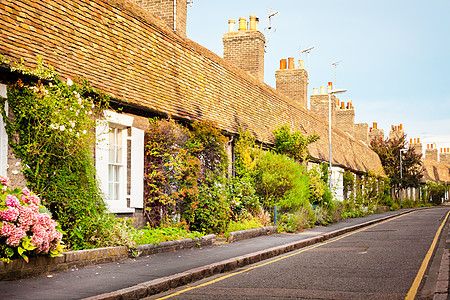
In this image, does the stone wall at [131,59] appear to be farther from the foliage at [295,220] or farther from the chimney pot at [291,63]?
the chimney pot at [291,63]

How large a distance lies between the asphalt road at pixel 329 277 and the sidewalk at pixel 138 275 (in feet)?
0.84

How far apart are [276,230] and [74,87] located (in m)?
9.37

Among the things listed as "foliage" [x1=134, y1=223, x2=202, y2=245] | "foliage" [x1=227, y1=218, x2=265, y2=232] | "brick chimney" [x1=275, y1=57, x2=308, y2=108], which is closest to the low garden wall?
"foliage" [x1=134, y1=223, x2=202, y2=245]

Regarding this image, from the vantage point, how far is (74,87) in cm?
1031

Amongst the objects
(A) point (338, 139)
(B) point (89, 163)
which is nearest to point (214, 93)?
(B) point (89, 163)

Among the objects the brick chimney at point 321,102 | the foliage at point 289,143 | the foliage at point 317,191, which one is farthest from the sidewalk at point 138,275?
the brick chimney at point 321,102

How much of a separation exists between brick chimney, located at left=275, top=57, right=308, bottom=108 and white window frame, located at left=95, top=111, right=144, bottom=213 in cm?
2211

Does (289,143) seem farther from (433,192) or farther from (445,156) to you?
(445,156)

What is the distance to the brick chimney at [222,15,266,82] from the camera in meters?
26.1

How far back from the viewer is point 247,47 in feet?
86.8

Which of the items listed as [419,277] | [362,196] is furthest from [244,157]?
[362,196]

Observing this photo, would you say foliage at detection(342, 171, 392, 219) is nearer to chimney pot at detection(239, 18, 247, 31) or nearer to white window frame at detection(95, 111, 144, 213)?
chimney pot at detection(239, 18, 247, 31)

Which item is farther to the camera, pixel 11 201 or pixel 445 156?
pixel 445 156

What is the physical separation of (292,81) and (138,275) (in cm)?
2728
